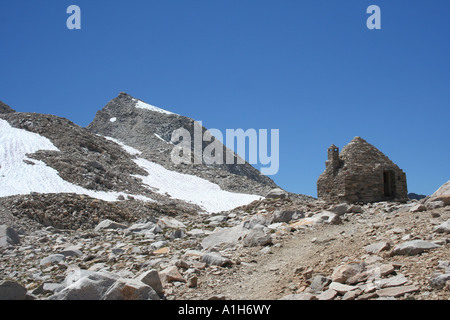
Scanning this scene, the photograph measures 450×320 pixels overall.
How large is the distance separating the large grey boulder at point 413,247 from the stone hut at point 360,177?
11422mm

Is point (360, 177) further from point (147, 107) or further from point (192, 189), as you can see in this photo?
point (147, 107)

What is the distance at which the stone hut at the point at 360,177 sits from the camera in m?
19.2

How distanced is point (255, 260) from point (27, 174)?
29.5 meters

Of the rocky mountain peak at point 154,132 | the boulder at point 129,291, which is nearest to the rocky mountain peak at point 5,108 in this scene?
the rocky mountain peak at point 154,132

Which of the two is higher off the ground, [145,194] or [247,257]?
[145,194]

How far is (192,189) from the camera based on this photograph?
45.9 metres

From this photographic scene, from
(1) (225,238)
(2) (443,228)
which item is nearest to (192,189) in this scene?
(1) (225,238)

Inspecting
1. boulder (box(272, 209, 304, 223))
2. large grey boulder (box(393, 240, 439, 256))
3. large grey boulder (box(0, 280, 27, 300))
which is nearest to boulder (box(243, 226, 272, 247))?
boulder (box(272, 209, 304, 223))

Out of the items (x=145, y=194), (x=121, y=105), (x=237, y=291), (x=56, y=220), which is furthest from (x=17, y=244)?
(x=121, y=105)

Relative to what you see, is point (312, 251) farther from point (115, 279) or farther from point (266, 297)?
point (115, 279)
